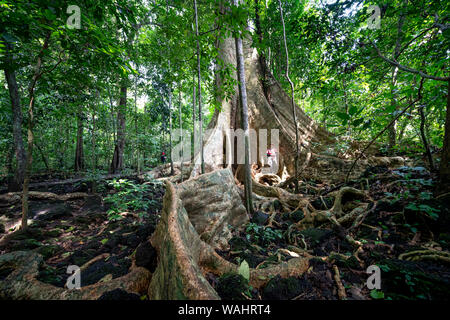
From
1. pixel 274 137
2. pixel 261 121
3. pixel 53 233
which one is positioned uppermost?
A: pixel 261 121

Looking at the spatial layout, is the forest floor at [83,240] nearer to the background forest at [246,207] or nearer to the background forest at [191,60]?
the background forest at [246,207]

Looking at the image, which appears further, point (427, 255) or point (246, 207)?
point (246, 207)

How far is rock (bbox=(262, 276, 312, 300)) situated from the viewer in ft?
5.43

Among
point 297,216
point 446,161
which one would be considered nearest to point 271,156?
point 297,216

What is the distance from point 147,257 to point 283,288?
1.54 metres

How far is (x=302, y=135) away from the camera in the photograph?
6.41 metres

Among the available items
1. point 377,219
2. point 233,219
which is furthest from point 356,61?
point 233,219

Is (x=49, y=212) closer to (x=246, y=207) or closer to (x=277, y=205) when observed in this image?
(x=246, y=207)

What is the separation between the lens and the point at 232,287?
1.66m

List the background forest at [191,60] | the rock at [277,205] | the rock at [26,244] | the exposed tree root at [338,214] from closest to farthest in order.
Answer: the background forest at [191,60] < the rock at [26,244] < the exposed tree root at [338,214] < the rock at [277,205]

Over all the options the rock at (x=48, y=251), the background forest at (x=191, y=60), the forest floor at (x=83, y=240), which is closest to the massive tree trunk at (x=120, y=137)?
the background forest at (x=191, y=60)

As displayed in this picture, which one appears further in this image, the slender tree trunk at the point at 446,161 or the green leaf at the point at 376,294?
the slender tree trunk at the point at 446,161

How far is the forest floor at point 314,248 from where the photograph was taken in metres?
1.66
